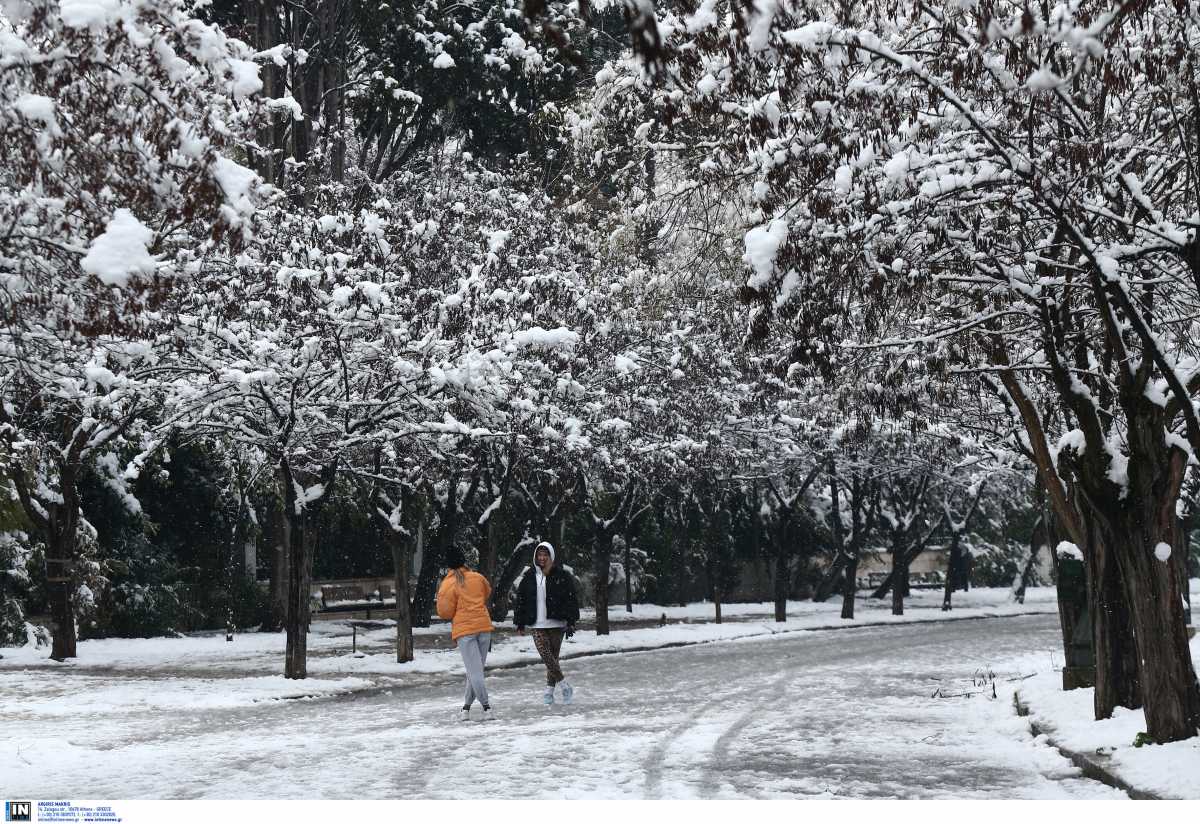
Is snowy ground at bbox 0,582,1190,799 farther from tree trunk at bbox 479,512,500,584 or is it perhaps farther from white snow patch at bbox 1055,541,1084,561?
tree trunk at bbox 479,512,500,584

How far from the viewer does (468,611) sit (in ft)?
47.2

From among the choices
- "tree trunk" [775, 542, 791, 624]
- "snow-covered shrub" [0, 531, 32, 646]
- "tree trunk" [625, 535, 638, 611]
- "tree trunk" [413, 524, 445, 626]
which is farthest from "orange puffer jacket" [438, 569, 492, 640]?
"tree trunk" [625, 535, 638, 611]

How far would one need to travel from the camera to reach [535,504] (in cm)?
2797

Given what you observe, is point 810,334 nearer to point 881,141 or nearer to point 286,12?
point 881,141

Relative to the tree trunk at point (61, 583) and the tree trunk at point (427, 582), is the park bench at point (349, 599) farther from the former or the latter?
the tree trunk at point (61, 583)

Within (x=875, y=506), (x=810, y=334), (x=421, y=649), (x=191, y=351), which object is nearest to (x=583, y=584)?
(x=875, y=506)

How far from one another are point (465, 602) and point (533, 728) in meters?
1.80

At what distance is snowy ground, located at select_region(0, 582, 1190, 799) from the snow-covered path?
3 centimetres

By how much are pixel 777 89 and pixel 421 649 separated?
61.9 feet

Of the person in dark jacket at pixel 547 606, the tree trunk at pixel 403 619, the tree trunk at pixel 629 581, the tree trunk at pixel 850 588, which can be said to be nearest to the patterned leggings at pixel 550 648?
the person in dark jacket at pixel 547 606

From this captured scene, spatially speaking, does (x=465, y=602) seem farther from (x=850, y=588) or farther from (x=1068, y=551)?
(x=850, y=588)

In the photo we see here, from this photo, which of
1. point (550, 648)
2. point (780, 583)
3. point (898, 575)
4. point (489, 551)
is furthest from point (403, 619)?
point (898, 575)

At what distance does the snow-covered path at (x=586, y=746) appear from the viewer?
9570 mm

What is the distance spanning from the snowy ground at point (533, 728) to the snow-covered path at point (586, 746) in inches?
1.4
